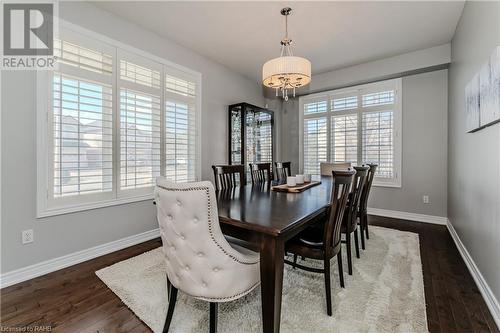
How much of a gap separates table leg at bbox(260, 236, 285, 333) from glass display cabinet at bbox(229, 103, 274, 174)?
3.09 meters

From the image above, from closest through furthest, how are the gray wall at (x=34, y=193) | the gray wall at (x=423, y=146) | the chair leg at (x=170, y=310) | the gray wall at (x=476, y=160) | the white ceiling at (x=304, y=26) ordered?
A: the chair leg at (x=170, y=310), the gray wall at (x=476, y=160), the gray wall at (x=34, y=193), the white ceiling at (x=304, y=26), the gray wall at (x=423, y=146)

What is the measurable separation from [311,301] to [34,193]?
8.45 feet

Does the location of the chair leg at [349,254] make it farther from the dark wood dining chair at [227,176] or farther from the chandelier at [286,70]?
the chandelier at [286,70]

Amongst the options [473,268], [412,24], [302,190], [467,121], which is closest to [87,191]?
[302,190]

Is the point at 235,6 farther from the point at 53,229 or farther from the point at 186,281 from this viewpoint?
the point at 53,229

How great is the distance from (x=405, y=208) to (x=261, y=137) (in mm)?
2905

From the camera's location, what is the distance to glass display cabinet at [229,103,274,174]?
4215 mm

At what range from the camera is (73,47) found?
2336 millimetres

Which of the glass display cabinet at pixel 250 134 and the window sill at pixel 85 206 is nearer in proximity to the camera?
the window sill at pixel 85 206

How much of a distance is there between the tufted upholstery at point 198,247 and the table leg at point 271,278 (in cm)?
12

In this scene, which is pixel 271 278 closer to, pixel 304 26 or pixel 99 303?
pixel 99 303

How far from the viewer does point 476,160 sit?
2.11 metres

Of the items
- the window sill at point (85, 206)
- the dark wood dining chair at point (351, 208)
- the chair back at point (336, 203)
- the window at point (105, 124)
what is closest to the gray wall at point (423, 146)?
the dark wood dining chair at point (351, 208)

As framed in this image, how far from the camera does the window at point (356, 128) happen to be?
13.3 feet
